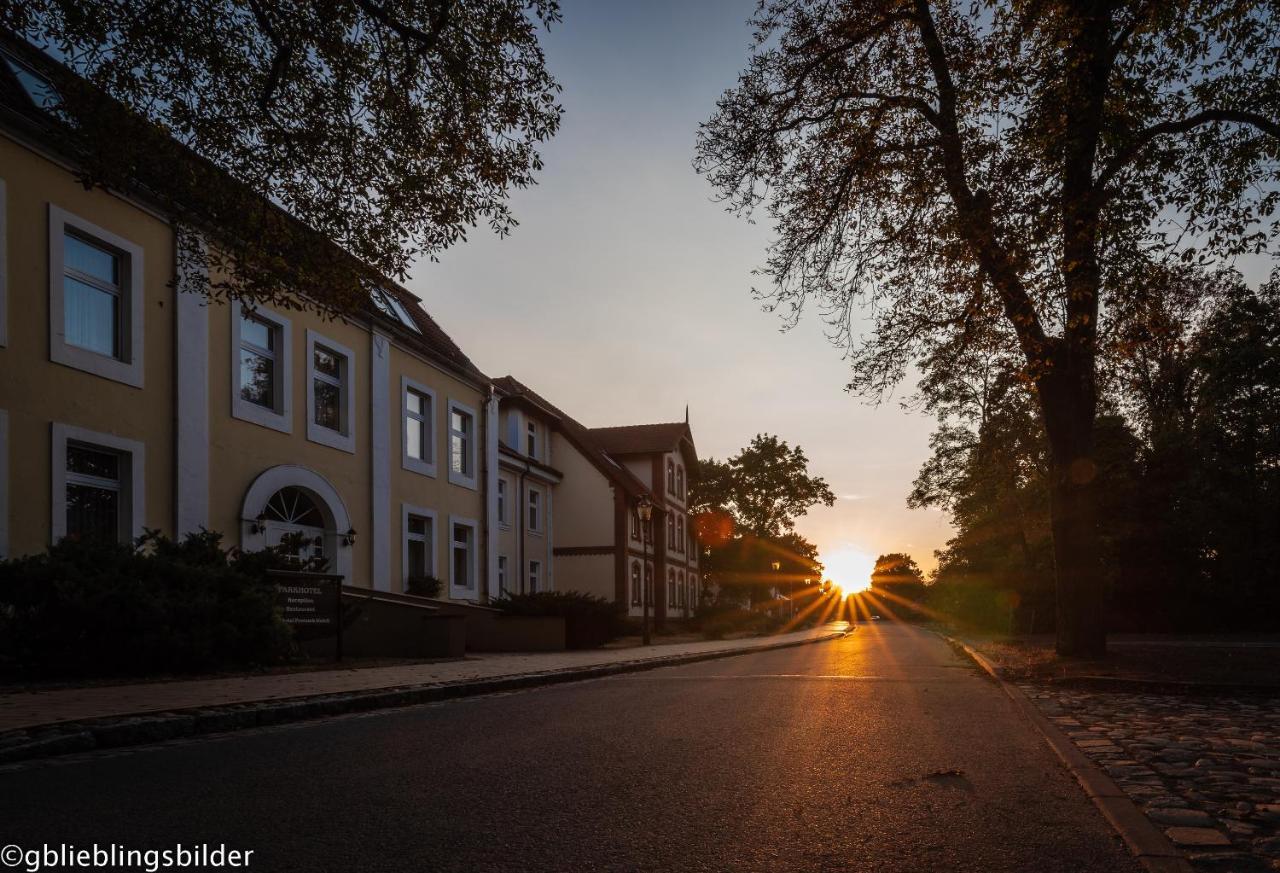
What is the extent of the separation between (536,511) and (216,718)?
3051 centimetres

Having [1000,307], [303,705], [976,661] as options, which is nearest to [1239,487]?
[976,661]

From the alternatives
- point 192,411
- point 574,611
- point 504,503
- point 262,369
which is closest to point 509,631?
point 574,611

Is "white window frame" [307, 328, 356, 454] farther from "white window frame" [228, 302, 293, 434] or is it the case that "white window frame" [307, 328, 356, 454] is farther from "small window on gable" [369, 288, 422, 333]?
"small window on gable" [369, 288, 422, 333]

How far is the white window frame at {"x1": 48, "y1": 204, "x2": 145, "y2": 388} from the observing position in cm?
1361

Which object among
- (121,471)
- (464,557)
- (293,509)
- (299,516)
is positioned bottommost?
(464,557)

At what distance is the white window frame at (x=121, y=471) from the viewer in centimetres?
1334

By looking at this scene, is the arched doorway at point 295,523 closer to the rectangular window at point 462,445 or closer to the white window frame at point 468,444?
the white window frame at point 468,444

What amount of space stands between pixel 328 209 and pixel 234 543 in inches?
311

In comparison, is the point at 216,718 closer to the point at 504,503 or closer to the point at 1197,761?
the point at 1197,761

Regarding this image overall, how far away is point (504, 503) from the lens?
34719mm

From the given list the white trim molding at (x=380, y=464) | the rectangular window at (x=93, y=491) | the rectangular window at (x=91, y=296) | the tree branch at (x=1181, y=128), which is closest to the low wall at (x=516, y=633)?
the white trim molding at (x=380, y=464)

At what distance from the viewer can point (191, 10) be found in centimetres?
1049

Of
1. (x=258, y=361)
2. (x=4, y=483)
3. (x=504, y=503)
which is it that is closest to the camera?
(x=4, y=483)

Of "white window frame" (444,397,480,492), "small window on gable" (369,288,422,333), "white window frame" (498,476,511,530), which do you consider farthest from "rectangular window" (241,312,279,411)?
"white window frame" (498,476,511,530)
